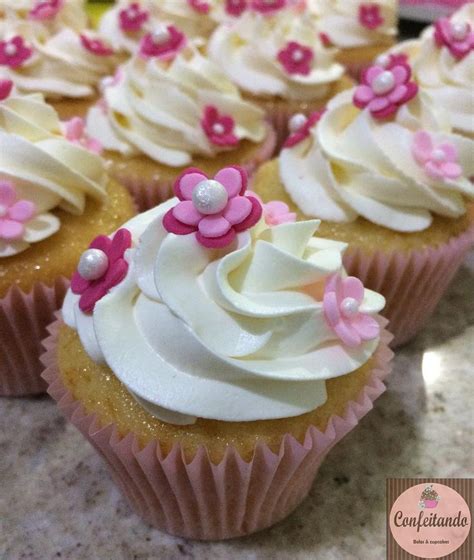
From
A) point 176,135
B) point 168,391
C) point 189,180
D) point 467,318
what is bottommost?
point 467,318

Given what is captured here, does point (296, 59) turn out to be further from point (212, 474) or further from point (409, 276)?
point (212, 474)

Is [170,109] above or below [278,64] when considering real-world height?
above

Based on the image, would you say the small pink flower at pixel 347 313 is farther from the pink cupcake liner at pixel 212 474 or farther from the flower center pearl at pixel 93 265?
the flower center pearl at pixel 93 265

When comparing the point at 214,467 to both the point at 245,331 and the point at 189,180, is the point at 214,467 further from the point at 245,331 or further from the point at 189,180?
the point at 189,180

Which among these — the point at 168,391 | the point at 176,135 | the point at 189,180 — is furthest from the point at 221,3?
the point at 168,391

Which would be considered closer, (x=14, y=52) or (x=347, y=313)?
(x=347, y=313)

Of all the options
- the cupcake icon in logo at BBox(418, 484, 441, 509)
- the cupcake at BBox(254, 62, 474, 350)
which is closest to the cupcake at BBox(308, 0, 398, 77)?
the cupcake at BBox(254, 62, 474, 350)

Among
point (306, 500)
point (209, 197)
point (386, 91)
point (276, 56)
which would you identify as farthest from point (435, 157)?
point (276, 56)

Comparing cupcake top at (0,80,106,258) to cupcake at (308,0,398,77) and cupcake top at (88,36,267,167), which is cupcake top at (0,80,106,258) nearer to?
cupcake top at (88,36,267,167)
